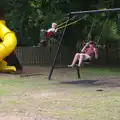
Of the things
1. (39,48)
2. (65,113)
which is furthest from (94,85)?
(39,48)

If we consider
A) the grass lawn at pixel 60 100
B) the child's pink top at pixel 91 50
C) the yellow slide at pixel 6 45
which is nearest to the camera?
the grass lawn at pixel 60 100

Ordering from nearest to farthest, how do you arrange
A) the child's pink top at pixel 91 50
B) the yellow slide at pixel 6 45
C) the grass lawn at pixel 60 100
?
the grass lawn at pixel 60 100
the child's pink top at pixel 91 50
the yellow slide at pixel 6 45

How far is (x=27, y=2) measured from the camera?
81.4ft

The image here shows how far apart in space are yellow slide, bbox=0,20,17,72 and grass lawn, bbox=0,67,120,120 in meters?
3.97

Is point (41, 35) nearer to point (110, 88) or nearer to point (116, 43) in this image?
point (116, 43)

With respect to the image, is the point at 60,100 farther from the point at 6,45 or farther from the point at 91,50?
the point at 6,45

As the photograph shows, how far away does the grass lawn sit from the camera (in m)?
8.86

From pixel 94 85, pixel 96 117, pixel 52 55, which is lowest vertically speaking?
pixel 52 55

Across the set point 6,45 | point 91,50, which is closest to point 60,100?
point 91,50

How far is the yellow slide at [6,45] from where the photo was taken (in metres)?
19.3

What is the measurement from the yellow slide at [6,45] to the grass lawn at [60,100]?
3.97 metres

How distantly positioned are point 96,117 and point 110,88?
505 centimetres

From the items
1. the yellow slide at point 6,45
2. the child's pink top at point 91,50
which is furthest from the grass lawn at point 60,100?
the yellow slide at point 6,45

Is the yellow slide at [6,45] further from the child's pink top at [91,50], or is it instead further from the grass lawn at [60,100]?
the child's pink top at [91,50]
